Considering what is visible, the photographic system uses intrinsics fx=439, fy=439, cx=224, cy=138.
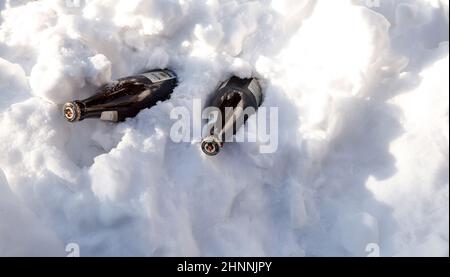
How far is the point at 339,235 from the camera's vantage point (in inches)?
78.3

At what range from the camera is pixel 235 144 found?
209cm

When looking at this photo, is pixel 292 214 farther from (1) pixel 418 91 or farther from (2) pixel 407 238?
(1) pixel 418 91

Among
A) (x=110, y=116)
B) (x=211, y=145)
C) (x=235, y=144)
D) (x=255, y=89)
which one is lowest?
(x=211, y=145)

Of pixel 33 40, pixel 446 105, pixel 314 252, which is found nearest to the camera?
pixel 314 252

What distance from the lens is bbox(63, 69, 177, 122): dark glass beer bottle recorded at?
1915 millimetres

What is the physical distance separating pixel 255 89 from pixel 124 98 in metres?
0.67

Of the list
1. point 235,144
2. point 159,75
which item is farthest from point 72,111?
point 235,144

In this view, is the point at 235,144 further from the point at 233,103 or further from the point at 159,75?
the point at 159,75

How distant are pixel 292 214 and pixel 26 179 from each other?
1.19 m

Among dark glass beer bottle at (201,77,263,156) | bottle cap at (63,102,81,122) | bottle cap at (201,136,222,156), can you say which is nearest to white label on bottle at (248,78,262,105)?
dark glass beer bottle at (201,77,263,156)
